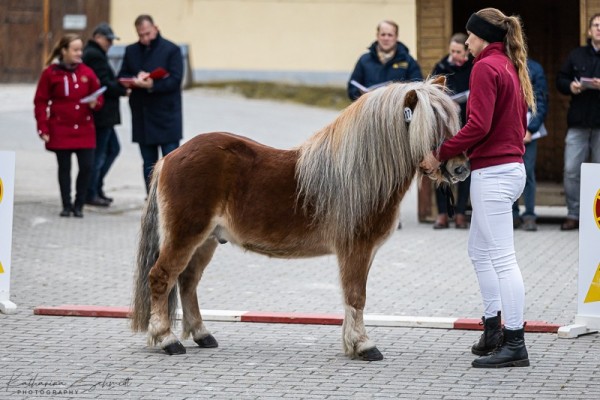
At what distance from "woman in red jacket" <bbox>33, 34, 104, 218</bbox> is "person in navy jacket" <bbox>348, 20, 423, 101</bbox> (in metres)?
3.04

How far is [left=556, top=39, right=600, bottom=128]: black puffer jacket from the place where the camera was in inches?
485

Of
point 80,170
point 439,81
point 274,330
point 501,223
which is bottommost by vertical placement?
point 274,330

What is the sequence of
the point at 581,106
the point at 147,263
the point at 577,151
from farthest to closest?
the point at 577,151 < the point at 581,106 < the point at 147,263

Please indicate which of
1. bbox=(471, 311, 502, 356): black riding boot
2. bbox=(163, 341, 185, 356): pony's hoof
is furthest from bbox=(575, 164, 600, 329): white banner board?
bbox=(163, 341, 185, 356): pony's hoof

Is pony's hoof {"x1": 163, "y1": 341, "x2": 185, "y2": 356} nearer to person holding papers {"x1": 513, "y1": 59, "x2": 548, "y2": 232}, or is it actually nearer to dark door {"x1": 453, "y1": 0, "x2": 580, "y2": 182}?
person holding papers {"x1": 513, "y1": 59, "x2": 548, "y2": 232}

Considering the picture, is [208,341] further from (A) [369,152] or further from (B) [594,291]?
(B) [594,291]

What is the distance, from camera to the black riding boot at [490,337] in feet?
23.6

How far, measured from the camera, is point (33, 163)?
59.6 ft

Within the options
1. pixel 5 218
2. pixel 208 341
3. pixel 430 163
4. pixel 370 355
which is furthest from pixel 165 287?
pixel 5 218

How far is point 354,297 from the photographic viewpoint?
716 cm

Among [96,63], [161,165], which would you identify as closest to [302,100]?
[96,63]

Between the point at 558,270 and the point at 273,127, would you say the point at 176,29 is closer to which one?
the point at 273,127

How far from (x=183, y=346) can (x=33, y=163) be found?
1136 centimetres

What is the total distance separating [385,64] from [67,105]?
3.62 meters
